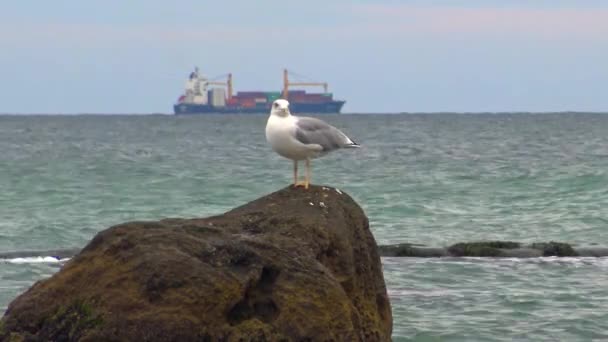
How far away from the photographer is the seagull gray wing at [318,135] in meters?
8.46

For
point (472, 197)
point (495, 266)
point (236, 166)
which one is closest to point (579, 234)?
point (495, 266)

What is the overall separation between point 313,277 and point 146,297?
90cm

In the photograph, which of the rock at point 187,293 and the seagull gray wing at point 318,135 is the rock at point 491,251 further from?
the rock at point 187,293

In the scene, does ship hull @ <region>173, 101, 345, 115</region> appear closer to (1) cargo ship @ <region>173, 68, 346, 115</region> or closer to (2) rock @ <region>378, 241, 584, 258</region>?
(1) cargo ship @ <region>173, 68, 346, 115</region>

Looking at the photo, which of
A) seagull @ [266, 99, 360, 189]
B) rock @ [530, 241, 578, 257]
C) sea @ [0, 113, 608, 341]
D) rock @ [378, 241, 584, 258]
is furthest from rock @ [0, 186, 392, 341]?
rock @ [530, 241, 578, 257]

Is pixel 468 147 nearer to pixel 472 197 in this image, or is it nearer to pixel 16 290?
pixel 472 197

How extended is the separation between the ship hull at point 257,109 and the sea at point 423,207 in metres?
109

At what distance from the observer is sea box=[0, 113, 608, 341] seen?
11.0 m

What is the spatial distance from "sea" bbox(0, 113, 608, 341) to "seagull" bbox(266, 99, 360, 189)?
1.93 metres

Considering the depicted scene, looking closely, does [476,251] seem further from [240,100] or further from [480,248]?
[240,100]

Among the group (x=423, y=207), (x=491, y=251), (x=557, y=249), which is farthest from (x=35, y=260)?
(x=423, y=207)

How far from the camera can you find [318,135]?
8.55 metres

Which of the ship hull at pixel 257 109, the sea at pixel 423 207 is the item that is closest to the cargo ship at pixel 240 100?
the ship hull at pixel 257 109

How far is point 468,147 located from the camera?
50.5m
